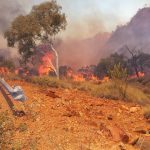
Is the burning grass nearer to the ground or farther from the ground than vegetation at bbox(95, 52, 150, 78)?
nearer to the ground

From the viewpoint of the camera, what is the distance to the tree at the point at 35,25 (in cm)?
3838

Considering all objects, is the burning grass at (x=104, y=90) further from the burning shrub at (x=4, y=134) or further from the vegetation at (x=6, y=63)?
the vegetation at (x=6, y=63)

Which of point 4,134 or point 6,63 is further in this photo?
point 6,63

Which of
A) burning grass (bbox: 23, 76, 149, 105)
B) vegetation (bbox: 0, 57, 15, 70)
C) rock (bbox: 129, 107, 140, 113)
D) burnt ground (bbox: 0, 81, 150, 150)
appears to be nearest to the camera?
burnt ground (bbox: 0, 81, 150, 150)

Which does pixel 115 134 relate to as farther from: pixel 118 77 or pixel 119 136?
pixel 118 77

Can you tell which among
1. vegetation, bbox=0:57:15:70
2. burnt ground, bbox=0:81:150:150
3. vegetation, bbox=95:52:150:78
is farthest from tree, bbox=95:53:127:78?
burnt ground, bbox=0:81:150:150

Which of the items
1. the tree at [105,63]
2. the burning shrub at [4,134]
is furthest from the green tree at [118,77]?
the tree at [105,63]

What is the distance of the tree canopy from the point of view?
38.4 metres

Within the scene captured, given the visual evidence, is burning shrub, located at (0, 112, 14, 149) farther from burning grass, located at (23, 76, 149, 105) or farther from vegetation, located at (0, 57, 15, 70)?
vegetation, located at (0, 57, 15, 70)

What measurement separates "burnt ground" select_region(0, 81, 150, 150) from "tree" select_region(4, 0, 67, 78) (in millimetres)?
23447

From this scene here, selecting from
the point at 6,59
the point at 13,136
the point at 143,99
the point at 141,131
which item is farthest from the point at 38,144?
the point at 6,59

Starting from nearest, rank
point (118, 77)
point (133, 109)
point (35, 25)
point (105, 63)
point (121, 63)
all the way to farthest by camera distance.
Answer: point (133, 109) < point (118, 77) < point (35, 25) < point (121, 63) < point (105, 63)

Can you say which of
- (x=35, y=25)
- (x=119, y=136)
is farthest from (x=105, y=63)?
(x=119, y=136)

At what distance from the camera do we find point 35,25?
126 ft
